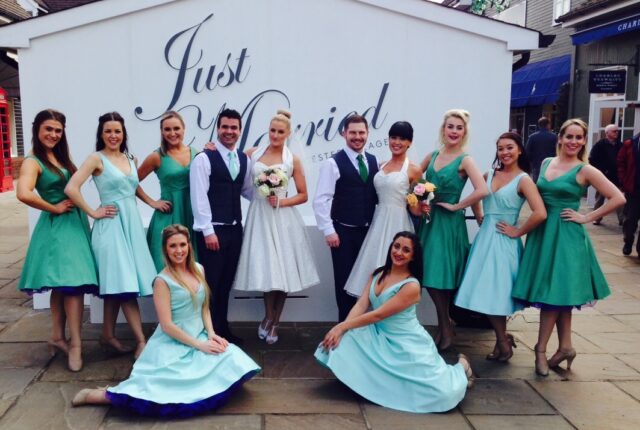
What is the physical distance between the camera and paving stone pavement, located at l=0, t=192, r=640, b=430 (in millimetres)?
3902

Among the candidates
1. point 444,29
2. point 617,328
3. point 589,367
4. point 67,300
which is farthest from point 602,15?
point 67,300

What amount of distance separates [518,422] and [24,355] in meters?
3.64

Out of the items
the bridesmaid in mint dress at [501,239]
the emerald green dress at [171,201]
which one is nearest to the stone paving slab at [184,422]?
the emerald green dress at [171,201]

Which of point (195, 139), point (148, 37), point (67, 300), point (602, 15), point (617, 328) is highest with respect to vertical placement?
point (602, 15)

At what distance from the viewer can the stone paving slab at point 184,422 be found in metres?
3.79

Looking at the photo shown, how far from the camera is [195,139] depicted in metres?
6.85

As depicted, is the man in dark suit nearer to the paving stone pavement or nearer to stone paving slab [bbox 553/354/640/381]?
the paving stone pavement

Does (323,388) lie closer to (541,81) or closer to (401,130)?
(401,130)

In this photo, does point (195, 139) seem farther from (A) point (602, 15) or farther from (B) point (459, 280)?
(A) point (602, 15)

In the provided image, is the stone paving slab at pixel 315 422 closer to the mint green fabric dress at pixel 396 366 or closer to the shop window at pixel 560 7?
the mint green fabric dress at pixel 396 366

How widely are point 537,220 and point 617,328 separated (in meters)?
2.23

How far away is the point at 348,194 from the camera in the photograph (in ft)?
16.7

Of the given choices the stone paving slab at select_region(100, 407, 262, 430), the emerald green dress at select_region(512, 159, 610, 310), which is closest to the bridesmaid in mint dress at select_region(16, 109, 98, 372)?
the stone paving slab at select_region(100, 407, 262, 430)

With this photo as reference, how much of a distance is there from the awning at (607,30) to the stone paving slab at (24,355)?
43.0 feet
